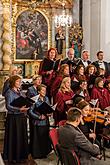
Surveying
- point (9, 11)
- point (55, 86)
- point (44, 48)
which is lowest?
point (55, 86)

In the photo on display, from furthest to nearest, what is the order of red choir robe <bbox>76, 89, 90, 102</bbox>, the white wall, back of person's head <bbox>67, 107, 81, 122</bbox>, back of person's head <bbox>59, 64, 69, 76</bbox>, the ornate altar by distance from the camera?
the ornate altar
the white wall
back of person's head <bbox>59, 64, 69, 76</bbox>
red choir robe <bbox>76, 89, 90, 102</bbox>
back of person's head <bbox>67, 107, 81, 122</bbox>

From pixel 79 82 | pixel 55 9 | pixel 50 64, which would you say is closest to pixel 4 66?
pixel 55 9

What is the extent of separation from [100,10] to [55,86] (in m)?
Result: 6.60

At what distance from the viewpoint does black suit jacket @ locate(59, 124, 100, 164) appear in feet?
16.9

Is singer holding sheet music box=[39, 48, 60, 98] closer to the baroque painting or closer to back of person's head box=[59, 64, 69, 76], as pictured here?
back of person's head box=[59, 64, 69, 76]

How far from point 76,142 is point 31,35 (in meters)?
10.6

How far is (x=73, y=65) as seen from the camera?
916cm

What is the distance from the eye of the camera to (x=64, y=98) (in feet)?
25.6

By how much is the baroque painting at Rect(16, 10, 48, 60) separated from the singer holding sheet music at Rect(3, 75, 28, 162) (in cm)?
794

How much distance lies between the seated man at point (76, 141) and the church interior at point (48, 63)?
1.71 m

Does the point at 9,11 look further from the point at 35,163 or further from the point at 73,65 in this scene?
the point at 35,163

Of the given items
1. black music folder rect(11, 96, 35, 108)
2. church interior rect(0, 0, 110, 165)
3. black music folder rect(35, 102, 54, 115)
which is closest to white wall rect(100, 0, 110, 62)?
church interior rect(0, 0, 110, 165)

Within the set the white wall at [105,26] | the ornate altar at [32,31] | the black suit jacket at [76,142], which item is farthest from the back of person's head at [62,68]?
the ornate altar at [32,31]

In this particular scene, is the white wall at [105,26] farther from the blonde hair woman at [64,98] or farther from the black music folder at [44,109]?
the black music folder at [44,109]
